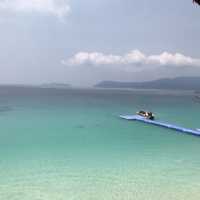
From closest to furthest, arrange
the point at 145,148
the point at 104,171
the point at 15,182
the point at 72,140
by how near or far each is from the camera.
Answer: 1. the point at 15,182
2. the point at 104,171
3. the point at 145,148
4. the point at 72,140

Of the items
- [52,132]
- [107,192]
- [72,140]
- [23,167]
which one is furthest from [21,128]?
[107,192]

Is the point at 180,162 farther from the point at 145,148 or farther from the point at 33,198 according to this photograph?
the point at 33,198

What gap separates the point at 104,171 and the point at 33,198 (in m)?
3.76

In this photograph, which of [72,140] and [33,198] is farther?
[72,140]

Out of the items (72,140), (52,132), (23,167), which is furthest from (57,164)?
(52,132)

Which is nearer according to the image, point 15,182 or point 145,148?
point 15,182

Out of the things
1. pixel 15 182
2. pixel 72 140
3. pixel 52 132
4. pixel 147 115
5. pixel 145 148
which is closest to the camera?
pixel 15 182

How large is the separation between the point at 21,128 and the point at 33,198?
52.9 feet

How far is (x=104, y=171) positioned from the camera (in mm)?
13023

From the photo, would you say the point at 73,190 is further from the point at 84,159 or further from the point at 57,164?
the point at 84,159

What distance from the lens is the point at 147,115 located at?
3288 cm

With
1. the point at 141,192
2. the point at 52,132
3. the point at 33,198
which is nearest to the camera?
the point at 33,198

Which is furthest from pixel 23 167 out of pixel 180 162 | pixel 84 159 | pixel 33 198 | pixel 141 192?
pixel 180 162

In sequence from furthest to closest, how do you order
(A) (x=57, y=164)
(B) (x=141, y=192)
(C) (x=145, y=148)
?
(C) (x=145, y=148)
(A) (x=57, y=164)
(B) (x=141, y=192)
